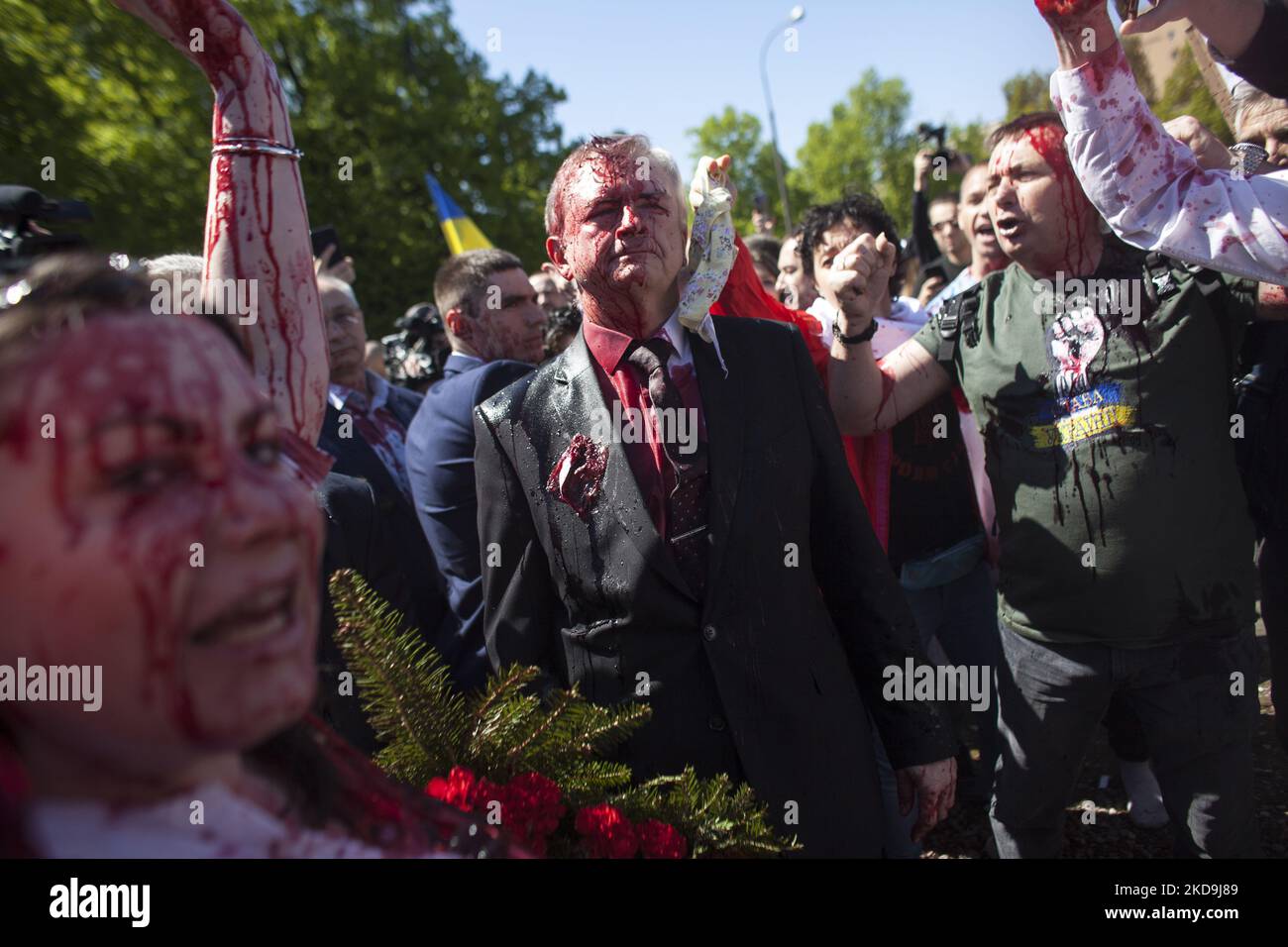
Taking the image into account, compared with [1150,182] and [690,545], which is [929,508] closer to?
[1150,182]

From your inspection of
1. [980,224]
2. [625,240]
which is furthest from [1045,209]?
[980,224]

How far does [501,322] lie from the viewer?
411 centimetres

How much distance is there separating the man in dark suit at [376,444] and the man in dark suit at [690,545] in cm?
98

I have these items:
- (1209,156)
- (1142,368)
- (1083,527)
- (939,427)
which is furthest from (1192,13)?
(939,427)

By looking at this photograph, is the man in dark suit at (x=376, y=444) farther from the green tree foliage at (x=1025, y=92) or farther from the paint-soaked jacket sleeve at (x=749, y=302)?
the green tree foliage at (x=1025, y=92)

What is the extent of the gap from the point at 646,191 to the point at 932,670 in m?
1.40

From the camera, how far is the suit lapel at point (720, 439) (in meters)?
2.10

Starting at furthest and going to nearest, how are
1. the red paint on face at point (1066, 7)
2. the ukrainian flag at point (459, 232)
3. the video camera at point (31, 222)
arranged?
the ukrainian flag at point (459, 232)
the red paint on face at point (1066, 7)
the video camera at point (31, 222)

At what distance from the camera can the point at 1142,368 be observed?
2457 mm

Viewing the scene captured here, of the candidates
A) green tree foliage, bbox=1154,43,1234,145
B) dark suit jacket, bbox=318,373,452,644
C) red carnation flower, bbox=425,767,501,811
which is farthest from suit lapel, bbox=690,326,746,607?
green tree foliage, bbox=1154,43,1234,145

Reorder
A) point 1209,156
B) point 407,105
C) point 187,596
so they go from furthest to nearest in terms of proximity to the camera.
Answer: point 407,105 < point 1209,156 < point 187,596

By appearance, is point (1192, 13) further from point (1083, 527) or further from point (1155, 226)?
point (1083, 527)

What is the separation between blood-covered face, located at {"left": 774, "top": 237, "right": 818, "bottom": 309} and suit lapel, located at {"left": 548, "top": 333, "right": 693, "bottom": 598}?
260 centimetres

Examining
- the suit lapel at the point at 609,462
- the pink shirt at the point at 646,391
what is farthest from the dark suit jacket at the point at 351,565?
the pink shirt at the point at 646,391
